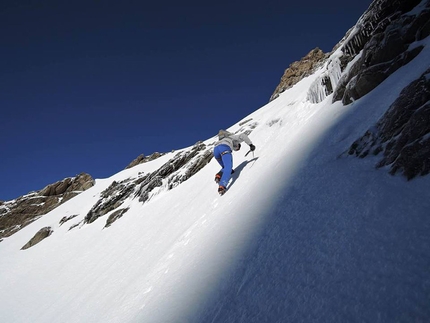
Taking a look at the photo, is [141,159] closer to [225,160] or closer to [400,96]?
[225,160]

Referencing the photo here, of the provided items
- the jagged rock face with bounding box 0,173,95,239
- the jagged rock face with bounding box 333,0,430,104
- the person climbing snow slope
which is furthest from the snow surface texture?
the jagged rock face with bounding box 0,173,95,239

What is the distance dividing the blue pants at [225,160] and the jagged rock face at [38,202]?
52009mm

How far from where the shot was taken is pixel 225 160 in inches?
311

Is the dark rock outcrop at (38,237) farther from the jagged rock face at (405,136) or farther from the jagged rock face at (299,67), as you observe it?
the jagged rock face at (405,136)

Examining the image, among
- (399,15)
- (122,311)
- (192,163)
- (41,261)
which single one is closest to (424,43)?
(399,15)

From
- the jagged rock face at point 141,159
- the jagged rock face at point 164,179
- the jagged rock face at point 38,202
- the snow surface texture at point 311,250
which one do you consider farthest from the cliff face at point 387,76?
the jagged rock face at point 38,202

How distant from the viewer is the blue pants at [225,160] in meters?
7.68

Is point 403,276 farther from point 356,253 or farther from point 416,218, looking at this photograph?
point 416,218

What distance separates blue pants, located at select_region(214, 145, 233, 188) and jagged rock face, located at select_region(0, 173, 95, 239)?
2048 inches

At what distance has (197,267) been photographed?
13.4 ft

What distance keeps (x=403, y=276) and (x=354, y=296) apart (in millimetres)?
382

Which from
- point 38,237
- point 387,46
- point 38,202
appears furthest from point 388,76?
point 38,202

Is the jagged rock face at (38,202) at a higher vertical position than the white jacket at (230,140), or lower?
higher

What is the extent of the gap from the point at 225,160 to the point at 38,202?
60.0m
